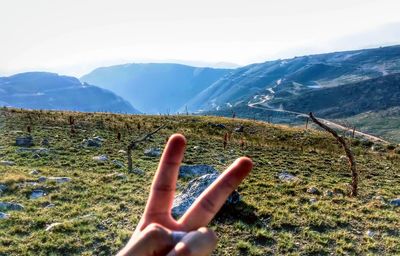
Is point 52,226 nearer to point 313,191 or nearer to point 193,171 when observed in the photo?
point 193,171

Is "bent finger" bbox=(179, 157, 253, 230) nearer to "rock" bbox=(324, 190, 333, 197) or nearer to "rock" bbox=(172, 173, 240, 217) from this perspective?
"rock" bbox=(172, 173, 240, 217)

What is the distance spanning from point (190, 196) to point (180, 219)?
574 inches

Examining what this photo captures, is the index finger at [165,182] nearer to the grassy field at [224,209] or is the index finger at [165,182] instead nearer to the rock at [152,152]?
the grassy field at [224,209]

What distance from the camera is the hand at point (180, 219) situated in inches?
115

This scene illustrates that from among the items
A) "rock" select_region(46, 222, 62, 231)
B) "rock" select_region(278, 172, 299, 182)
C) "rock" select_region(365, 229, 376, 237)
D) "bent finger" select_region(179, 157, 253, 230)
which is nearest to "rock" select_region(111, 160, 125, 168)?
"rock" select_region(278, 172, 299, 182)

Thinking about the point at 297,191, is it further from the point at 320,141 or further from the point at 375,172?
the point at 320,141

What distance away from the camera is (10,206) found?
18266mm

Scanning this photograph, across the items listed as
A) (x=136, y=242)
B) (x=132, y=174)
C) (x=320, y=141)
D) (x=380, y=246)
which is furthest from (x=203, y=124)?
(x=136, y=242)

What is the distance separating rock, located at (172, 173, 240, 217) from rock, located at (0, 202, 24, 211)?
680cm

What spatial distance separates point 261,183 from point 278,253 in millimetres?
10640

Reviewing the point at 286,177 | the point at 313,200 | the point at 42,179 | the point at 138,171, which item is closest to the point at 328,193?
the point at 313,200

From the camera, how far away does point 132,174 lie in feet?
84.9

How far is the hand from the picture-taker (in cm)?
291

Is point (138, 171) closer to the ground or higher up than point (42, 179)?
closer to the ground
